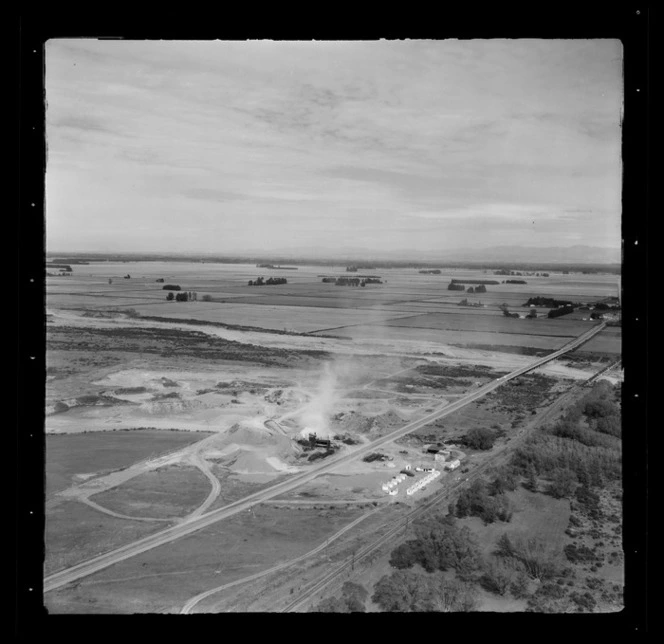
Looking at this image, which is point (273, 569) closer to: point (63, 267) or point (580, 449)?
point (580, 449)

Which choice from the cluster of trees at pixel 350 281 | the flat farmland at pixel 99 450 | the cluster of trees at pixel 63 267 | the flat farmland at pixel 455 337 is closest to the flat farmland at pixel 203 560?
the flat farmland at pixel 99 450

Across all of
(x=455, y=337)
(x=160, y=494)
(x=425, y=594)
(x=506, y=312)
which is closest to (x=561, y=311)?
(x=506, y=312)

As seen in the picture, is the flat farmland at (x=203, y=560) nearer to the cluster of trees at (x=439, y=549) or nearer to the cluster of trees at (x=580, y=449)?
the cluster of trees at (x=439, y=549)

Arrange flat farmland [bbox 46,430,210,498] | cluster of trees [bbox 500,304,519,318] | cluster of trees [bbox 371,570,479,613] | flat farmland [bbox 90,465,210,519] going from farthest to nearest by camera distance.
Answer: cluster of trees [bbox 500,304,519,318], flat farmland [bbox 90,465,210,519], flat farmland [bbox 46,430,210,498], cluster of trees [bbox 371,570,479,613]

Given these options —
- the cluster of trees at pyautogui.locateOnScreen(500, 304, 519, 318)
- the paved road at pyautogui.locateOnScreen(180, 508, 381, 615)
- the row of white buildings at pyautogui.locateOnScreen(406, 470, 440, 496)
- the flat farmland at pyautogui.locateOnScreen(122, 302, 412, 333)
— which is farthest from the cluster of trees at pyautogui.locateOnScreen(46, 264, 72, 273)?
the cluster of trees at pyautogui.locateOnScreen(500, 304, 519, 318)

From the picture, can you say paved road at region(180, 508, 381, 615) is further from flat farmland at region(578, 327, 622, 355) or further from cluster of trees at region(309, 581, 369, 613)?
flat farmland at region(578, 327, 622, 355)
